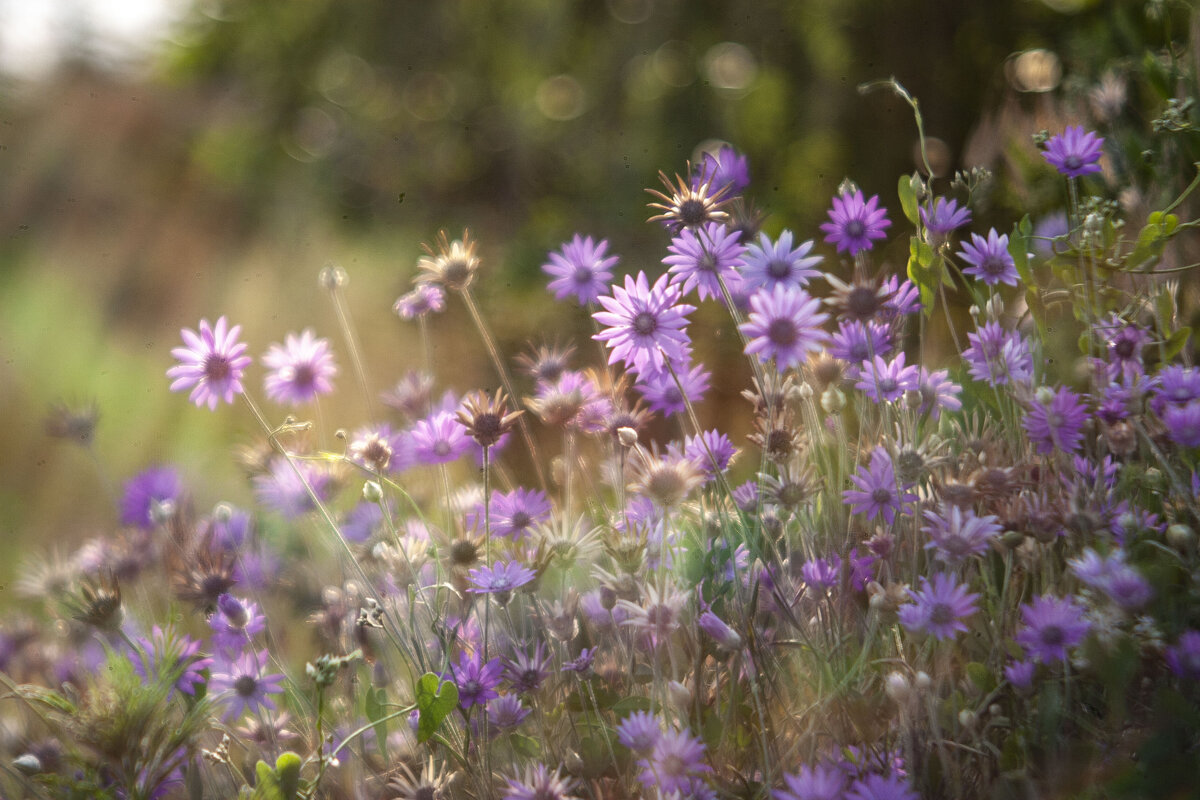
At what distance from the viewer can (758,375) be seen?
0.81m

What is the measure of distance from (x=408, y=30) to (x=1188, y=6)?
2.60m

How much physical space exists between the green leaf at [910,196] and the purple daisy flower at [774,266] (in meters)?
0.08

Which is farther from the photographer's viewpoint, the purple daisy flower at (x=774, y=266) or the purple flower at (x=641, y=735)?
the purple daisy flower at (x=774, y=266)

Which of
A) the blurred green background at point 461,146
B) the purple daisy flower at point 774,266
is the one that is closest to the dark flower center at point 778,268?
the purple daisy flower at point 774,266

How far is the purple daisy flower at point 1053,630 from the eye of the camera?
0.61 m

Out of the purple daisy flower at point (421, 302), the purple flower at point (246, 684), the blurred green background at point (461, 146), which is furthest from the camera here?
the blurred green background at point (461, 146)

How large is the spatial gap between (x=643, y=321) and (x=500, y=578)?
24cm

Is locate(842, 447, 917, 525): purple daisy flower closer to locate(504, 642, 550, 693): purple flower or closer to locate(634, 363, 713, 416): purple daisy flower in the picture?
locate(634, 363, 713, 416): purple daisy flower

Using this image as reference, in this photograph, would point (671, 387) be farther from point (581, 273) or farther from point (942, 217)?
point (942, 217)

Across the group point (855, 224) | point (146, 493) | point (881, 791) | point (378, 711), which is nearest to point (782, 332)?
point (855, 224)

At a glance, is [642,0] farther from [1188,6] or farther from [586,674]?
[586,674]

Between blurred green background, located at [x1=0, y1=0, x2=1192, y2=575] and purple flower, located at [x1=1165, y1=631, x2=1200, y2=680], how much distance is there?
0.91 meters

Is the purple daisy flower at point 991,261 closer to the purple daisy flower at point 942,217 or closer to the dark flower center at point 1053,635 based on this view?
the purple daisy flower at point 942,217

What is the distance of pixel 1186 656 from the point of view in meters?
0.57
